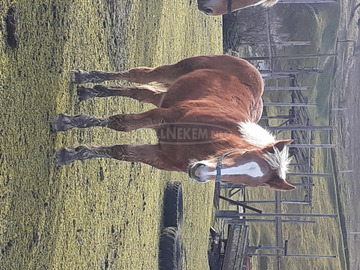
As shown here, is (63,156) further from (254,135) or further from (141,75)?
(254,135)

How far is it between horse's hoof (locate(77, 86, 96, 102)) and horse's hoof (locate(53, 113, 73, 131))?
498mm

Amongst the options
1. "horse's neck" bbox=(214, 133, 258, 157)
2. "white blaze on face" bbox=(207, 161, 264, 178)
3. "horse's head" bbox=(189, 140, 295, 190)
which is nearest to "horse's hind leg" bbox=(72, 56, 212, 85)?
"horse's neck" bbox=(214, 133, 258, 157)

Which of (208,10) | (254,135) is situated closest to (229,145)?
(254,135)

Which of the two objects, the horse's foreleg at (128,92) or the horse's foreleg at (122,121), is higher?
the horse's foreleg at (128,92)

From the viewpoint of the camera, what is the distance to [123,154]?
3498 millimetres

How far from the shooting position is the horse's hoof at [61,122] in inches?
142

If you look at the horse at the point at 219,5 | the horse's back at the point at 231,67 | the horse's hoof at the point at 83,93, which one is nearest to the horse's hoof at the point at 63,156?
the horse's hoof at the point at 83,93

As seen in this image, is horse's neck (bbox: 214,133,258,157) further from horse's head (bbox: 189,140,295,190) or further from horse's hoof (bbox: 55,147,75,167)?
horse's hoof (bbox: 55,147,75,167)

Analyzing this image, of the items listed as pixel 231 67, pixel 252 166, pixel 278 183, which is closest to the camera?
pixel 252 166

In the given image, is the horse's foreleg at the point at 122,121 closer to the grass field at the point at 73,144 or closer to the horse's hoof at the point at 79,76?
the grass field at the point at 73,144

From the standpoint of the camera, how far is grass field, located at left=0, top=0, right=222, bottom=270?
298 centimetres

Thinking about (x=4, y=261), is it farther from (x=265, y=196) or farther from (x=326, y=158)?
(x=326, y=158)

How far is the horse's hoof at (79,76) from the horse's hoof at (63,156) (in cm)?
76

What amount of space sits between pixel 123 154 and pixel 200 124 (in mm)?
748
